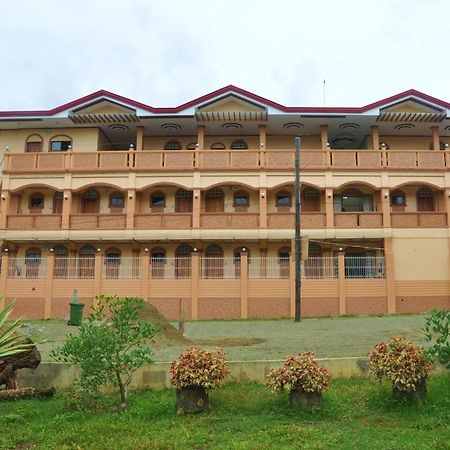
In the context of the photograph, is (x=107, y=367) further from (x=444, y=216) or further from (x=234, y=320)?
(x=444, y=216)

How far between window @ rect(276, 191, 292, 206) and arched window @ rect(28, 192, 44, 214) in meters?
13.1

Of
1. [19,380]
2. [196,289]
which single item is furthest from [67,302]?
[19,380]

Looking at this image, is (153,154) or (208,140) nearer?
(153,154)

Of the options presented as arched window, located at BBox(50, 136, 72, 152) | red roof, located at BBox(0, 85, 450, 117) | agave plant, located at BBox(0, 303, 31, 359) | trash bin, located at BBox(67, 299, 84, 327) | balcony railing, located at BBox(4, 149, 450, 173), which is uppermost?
red roof, located at BBox(0, 85, 450, 117)

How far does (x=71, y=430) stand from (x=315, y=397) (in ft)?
10.5

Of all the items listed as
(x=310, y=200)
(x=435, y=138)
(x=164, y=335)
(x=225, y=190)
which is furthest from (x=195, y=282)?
(x=435, y=138)

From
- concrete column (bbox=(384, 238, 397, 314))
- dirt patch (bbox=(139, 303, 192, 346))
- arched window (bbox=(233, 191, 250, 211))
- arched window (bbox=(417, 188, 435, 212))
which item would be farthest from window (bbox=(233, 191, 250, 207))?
dirt patch (bbox=(139, 303, 192, 346))

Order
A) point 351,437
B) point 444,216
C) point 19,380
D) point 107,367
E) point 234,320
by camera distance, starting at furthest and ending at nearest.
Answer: point 444,216
point 234,320
point 19,380
point 107,367
point 351,437

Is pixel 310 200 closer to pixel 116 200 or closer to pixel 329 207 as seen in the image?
pixel 329 207

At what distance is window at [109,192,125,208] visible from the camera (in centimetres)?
2823

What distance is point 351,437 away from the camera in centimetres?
586

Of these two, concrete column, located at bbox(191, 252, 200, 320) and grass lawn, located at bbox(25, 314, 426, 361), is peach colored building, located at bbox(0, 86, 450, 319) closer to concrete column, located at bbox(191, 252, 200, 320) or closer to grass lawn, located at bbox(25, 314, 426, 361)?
concrete column, located at bbox(191, 252, 200, 320)

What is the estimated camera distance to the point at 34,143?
1119 inches

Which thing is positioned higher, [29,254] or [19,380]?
[29,254]
